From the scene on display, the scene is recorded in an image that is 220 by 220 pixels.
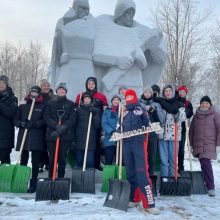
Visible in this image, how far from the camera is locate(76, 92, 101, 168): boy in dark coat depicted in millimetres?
5035

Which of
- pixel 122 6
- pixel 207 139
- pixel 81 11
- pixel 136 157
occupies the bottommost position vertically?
pixel 136 157

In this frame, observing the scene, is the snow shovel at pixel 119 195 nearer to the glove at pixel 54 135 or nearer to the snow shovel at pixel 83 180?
the snow shovel at pixel 83 180

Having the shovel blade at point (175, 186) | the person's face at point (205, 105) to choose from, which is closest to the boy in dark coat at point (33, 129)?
the shovel blade at point (175, 186)

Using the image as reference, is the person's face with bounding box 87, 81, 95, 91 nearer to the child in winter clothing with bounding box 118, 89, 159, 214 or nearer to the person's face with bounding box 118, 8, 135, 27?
the child in winter clothing with bounding box 118, 89, 159, 214

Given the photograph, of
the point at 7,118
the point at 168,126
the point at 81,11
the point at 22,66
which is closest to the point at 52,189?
the point at 7,118

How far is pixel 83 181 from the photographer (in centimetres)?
482

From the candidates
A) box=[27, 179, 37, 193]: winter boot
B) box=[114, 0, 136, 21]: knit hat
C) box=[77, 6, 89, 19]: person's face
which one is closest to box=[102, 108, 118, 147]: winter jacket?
box=[27, 179, 37, 193]: winter boot

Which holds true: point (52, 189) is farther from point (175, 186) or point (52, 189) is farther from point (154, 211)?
point (175, 186)

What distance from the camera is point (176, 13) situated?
17.0 m

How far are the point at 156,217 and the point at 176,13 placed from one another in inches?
595

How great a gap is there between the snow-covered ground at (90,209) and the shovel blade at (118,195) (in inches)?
3.6

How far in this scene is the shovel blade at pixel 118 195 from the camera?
160 inches

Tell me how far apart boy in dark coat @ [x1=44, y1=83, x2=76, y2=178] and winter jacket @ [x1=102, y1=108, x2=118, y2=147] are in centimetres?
51

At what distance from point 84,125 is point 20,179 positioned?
1314mm
